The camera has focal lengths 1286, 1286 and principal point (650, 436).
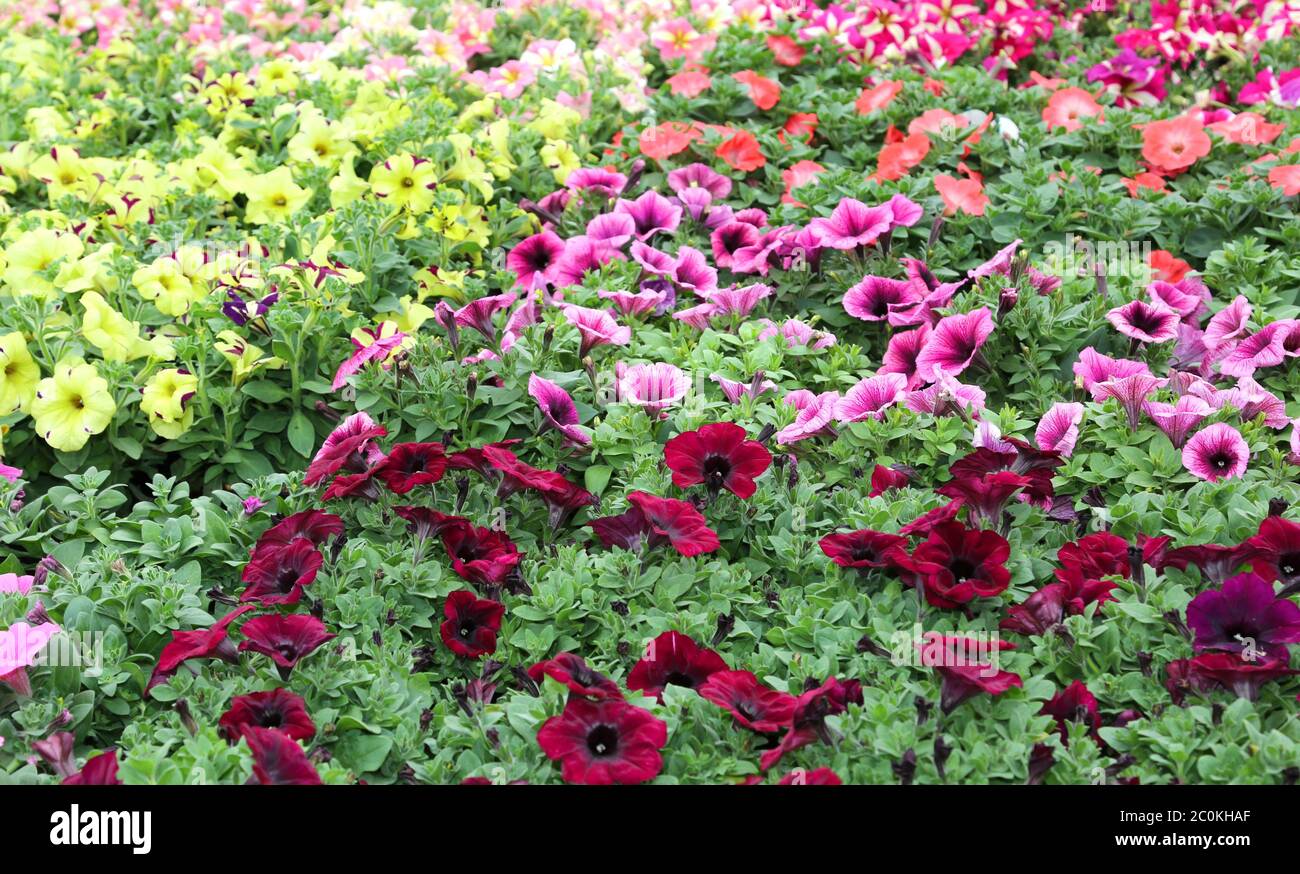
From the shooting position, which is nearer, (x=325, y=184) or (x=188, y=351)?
(x=188, y=351)

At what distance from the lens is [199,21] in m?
5.70

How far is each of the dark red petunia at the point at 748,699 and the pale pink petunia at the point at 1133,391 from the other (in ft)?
3.59

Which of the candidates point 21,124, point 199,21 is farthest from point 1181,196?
point 199,21

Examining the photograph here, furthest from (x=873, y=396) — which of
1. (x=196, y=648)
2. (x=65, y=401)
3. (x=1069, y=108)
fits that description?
(x=1069, y=108)

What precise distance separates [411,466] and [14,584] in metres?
0.74

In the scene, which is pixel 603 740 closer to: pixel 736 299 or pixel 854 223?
pixel 736 299

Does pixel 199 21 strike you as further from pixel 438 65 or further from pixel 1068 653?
pixel 1068 653

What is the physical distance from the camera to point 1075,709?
1.97m

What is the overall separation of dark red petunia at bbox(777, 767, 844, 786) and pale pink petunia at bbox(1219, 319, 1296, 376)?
61.6 inches

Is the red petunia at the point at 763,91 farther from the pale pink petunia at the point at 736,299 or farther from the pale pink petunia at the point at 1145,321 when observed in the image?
the pale pink petunia at the point at 1145,321

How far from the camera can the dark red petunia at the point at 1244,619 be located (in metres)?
1.98

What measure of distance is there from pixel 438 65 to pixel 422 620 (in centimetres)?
308

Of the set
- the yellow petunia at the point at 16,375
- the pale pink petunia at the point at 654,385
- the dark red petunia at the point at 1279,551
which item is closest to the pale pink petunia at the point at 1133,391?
the dark red petunia at the point at 1279,551

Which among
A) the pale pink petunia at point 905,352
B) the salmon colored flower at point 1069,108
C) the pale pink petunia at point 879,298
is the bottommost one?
the pale pink petunia at point 905,352
